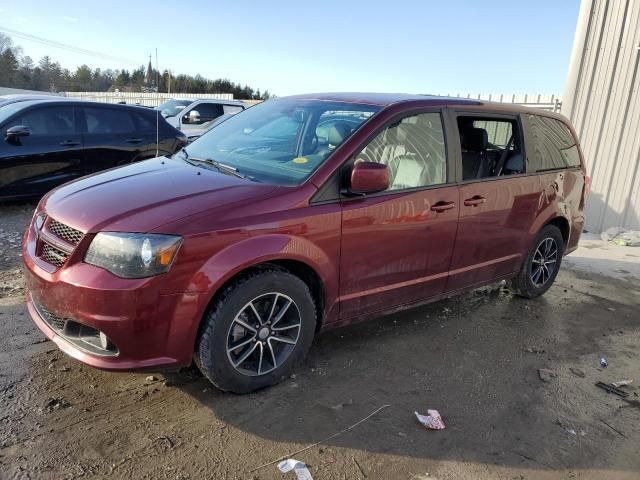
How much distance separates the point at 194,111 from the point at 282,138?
9469 mm

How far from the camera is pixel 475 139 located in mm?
4527

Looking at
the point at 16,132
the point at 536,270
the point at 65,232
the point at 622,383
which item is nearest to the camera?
the point at 65,232

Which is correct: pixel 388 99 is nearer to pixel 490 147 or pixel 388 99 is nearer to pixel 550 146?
pixel 490 147

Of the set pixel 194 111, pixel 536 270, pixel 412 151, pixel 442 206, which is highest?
pixel 194 111

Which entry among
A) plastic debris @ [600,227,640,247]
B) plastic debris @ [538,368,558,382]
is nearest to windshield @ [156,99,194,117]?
plastic debris @ [600,227,640,247]

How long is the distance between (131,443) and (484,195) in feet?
10.2

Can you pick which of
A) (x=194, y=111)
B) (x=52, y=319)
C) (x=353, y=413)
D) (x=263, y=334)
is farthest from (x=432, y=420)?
(x=194, y=111)

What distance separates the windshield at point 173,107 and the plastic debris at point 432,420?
13163 millimetres

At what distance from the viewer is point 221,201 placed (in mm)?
2957

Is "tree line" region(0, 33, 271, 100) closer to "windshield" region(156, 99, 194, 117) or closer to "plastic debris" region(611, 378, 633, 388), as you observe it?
"windshield" region(156, 99, 194, 117)

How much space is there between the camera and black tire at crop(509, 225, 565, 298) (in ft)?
16.7

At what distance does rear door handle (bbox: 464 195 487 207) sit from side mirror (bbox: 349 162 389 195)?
3.53 ft

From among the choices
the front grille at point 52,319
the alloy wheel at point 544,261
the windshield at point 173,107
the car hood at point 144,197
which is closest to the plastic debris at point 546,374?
the alloy wheel at point 544,261

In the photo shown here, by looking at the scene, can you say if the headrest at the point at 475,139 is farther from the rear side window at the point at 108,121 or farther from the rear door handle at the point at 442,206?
the rear side window at the point at 108,121
